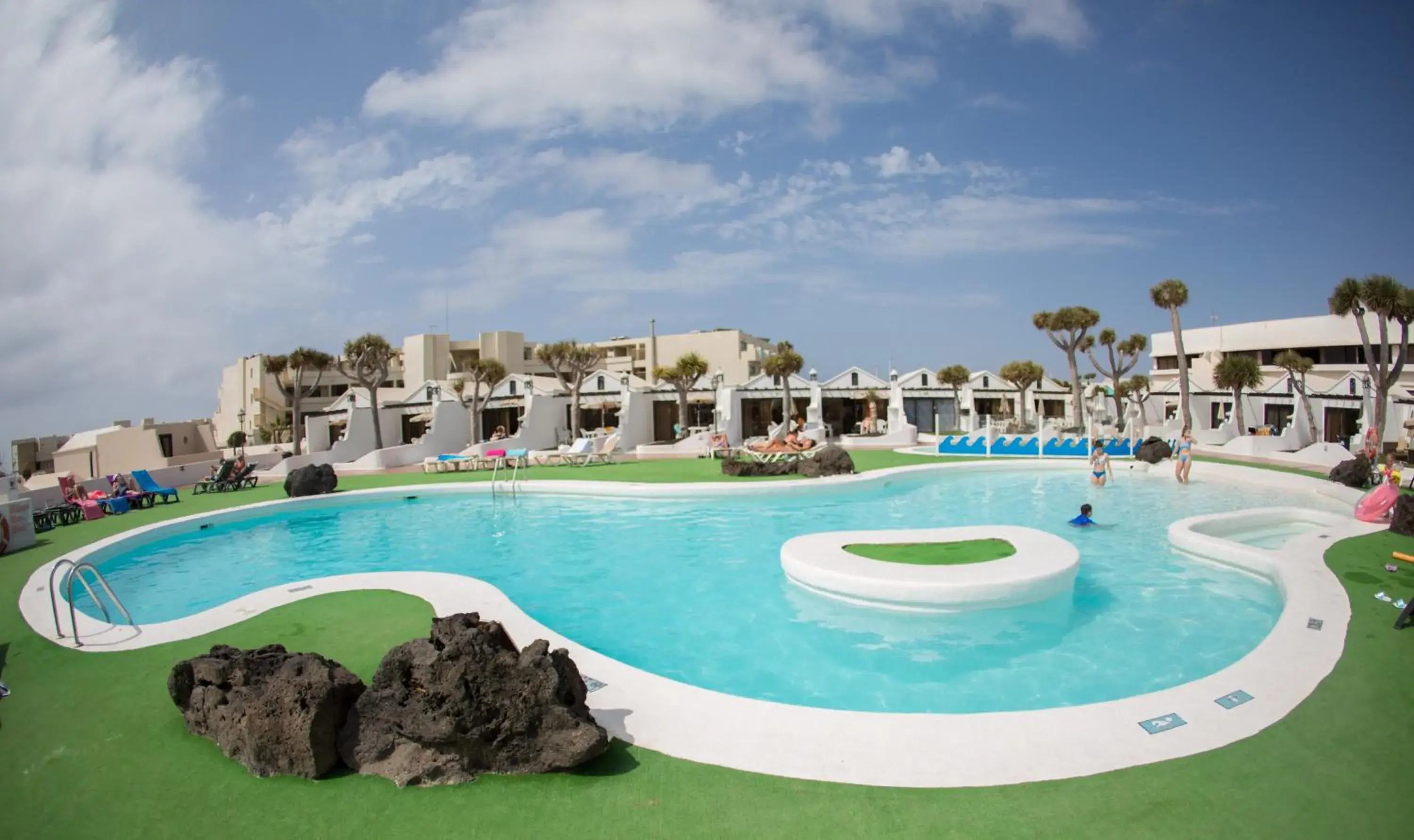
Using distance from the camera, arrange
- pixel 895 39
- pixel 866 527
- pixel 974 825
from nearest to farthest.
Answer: pixel 974 825
pixel 866 527
pixel 895 39

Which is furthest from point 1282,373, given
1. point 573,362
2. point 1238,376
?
point 573,362

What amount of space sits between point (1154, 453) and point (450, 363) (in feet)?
170

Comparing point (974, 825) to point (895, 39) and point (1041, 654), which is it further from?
point (895, 39)

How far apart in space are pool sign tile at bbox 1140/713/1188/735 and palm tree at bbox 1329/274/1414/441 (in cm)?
2279

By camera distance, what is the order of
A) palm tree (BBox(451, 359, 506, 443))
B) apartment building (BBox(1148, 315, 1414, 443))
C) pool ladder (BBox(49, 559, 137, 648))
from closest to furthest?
pool ladder (BBox(49, 559, 137, 648)), apartment building (BBox(1148, 315, 1414, 443)), palm tree (BBox(451, 359, 506, 443))

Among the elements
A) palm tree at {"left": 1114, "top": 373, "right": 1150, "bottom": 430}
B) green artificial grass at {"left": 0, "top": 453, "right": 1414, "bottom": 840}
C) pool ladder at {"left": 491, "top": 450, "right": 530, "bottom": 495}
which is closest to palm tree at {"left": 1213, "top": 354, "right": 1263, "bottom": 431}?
palm tree at {"left": 1114, "top": 373, "right": 1150, "bottom": 430}

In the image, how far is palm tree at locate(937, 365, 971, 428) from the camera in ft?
111

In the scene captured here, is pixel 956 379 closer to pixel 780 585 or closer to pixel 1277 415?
pixel 1277 415

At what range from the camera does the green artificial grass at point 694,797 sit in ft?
10.4

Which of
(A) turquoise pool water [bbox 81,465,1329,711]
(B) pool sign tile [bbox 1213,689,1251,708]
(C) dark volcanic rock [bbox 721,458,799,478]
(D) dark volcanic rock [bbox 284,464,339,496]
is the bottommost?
(A) turquoise pool water [bbox 81,465,1329,711]

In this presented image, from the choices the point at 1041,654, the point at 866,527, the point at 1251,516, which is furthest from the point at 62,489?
the point at 1251,516

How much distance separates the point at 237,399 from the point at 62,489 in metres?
50.7

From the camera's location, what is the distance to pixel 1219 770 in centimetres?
359

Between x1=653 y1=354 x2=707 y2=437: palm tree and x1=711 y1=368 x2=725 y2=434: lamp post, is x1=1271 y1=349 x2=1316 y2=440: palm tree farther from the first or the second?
x1=653 y1=354 x2=707 y2=437: palm tree
